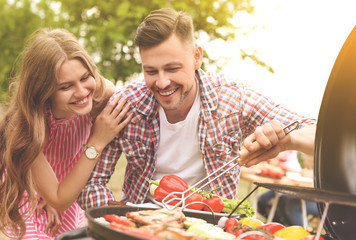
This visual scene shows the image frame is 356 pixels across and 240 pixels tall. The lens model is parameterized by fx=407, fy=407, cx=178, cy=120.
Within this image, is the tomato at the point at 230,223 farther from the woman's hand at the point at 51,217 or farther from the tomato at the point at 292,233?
the woman's hand at the point at 51,217

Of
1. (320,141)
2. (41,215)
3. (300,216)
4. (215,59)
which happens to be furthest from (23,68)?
(215,59)

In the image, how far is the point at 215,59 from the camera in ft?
21.3

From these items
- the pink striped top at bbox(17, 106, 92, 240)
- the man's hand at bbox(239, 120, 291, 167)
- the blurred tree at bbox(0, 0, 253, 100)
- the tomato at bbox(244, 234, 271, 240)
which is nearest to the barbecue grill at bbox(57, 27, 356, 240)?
the tomato at bbox(244, 234, 271, 240)

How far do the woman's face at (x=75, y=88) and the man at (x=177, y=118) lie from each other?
0.25 meters

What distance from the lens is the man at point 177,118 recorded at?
238 cm

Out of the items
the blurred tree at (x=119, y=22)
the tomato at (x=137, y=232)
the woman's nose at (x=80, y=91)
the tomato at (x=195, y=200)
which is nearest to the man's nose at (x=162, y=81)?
the woman's nose at (x=80, y=91)

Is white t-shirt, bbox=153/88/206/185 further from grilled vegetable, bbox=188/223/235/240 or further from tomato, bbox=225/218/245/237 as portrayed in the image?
grilled vegetable, bbox=188/223/235/240

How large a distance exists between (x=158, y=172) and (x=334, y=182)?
1326 millimetres

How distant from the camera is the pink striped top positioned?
2.84 m

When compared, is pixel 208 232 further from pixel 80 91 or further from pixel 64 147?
pixel 64 147

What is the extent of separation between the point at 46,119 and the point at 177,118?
885mm

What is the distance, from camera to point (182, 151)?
261 cm

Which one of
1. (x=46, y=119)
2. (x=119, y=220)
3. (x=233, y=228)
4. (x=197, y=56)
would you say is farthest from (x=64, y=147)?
(x=233, y=228)

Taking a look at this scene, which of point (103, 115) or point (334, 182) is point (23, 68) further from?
point (334, 182)
